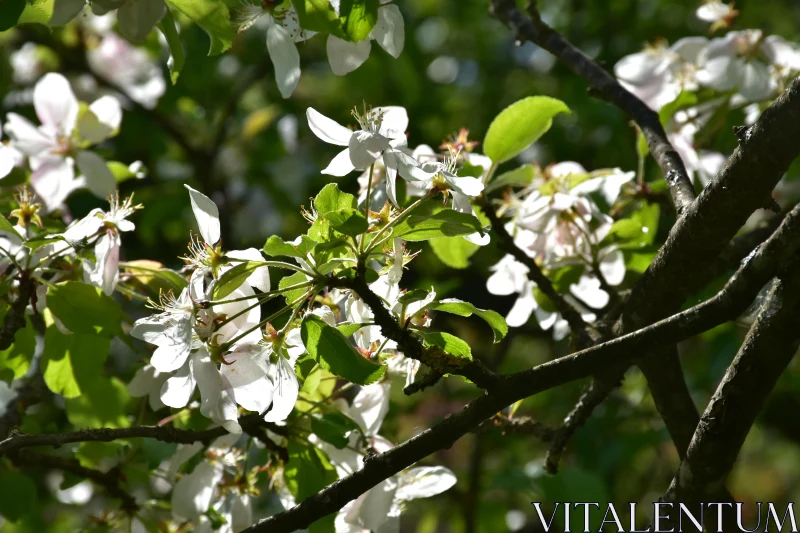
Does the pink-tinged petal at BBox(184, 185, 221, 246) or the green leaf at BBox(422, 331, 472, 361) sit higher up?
the pink-tinged petal at BBox(184, 185, 221, 246)

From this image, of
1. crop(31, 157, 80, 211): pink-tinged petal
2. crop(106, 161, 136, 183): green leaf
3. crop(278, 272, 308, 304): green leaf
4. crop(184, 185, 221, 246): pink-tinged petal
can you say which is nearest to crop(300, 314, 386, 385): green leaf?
crop(278, 272, 308, 304): green leaf

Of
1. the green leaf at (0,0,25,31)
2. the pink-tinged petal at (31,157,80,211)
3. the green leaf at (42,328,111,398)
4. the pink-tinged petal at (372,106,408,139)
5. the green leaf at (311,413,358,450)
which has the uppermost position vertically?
the green leaf at (0,0,25,31)

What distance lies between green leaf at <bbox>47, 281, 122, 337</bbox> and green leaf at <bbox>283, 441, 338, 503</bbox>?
12.4 inches

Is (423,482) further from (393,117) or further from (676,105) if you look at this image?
(676,105)

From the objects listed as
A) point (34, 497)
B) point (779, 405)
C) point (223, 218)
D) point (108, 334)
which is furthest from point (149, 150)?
point (779, 405)

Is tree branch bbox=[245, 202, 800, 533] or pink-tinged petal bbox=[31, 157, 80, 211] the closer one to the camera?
tree branch bbox=[245, 202, 800, 533]

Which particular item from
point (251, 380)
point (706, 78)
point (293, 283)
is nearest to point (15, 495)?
point (251, 380)

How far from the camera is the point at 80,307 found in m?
1.21

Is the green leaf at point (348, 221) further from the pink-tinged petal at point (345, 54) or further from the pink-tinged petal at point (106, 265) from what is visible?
the pink-tinged petal at point (106, 265)

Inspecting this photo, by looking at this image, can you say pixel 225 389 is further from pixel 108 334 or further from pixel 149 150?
pixel 149 150

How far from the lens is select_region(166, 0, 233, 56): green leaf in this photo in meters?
1.12

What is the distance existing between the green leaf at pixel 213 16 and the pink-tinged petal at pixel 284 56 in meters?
0.06

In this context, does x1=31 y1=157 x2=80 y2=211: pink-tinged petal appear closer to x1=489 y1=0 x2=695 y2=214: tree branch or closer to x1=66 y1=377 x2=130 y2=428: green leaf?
x1=66 y1=377 x2=130 y2=428: green leaf

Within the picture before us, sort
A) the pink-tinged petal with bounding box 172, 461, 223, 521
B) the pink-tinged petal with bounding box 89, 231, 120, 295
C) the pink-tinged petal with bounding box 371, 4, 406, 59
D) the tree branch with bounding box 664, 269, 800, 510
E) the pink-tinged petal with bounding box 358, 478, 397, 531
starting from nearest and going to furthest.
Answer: the tree branch with bounding box 664, 269, 800, 510, the pink-tinged petal with bounding box 371, 4, 406, 59, the pink-tinged petal with bounding box 89, 231, 120, 295, the pink-tinged petal with bounding box 358, 478, 397, 531, the pink-tinged petal with bounding box 172, 461, 223, 521
